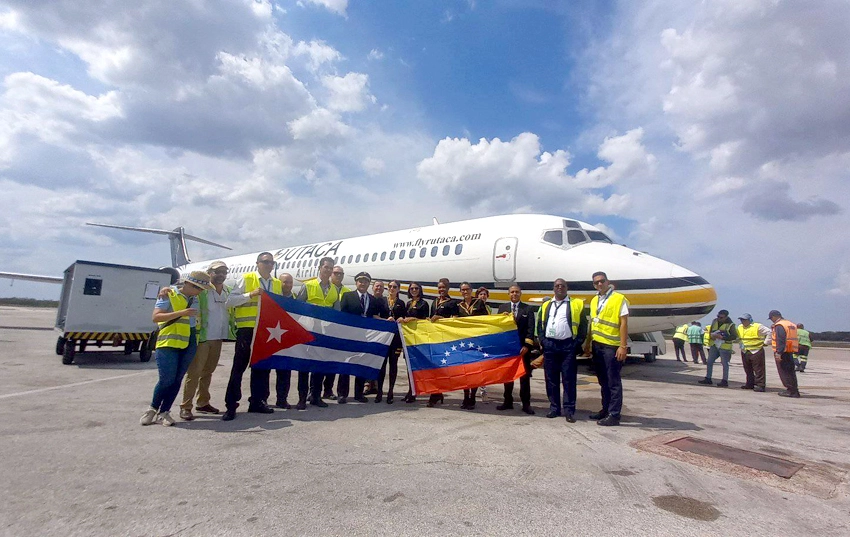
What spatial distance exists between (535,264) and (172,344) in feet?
26.6

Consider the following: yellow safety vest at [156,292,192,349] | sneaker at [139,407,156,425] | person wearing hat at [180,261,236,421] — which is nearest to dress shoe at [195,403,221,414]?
person wearing hat at [180,261,236,421]

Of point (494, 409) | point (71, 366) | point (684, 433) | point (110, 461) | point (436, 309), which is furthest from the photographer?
point (71, 366)

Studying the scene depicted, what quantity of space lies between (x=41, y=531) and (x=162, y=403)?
2.89 metres

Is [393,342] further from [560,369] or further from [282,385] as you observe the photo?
[560,369]

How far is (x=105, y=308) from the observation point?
1134 cm

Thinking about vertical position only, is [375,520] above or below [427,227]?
below

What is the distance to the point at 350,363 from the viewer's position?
7113 mm

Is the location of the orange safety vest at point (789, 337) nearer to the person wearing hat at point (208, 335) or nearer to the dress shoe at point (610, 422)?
the dress shoe at point (610, 422)

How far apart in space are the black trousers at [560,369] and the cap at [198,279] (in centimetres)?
484

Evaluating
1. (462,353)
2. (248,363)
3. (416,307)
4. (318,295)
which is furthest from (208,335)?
(462,353)

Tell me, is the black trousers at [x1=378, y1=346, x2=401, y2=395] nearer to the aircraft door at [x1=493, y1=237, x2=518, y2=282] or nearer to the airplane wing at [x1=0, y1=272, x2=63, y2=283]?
A: the aircraft door at [x1=493, y1=237, x2=518, y2=282]

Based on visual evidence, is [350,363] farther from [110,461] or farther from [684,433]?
[684,433]

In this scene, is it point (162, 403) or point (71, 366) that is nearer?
point (162, 403)

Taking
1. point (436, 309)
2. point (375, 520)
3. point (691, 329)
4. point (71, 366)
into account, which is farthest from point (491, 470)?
point (691, 329)
